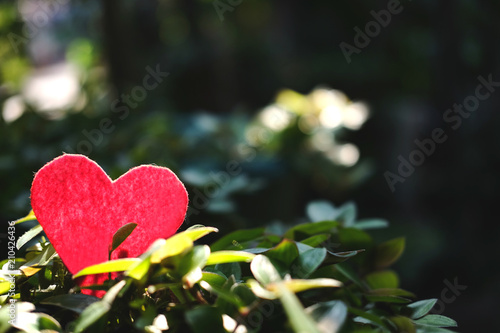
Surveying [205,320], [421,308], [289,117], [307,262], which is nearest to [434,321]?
[421,308]

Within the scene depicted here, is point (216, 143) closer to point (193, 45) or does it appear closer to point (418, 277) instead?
point (418, 277)

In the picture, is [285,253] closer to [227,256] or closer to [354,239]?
[227,256]

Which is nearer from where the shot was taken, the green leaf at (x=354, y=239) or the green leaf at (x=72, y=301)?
the green leaf at (x=72, y=301)

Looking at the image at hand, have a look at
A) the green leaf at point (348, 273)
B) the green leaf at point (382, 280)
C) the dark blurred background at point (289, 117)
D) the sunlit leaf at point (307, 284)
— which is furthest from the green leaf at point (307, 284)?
the dark blurred background at point (289, 117)

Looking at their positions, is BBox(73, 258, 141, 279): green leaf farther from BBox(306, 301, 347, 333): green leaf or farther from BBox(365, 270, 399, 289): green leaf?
BBox(365, 270, 399, 289): green leaf

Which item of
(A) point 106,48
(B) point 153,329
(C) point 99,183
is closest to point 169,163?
(C) point 99,183

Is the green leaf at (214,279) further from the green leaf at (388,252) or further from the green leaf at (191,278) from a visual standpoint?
the green leaf at (388,252)
